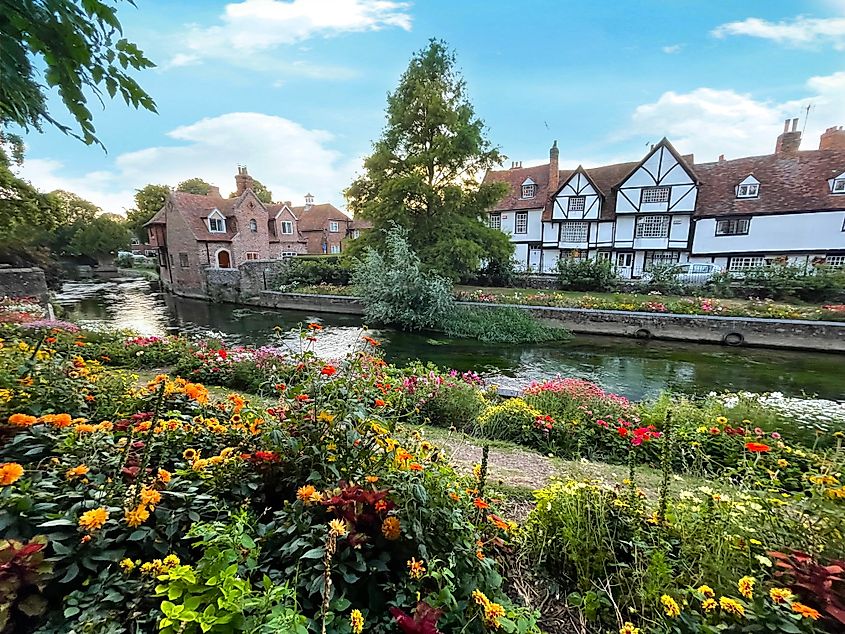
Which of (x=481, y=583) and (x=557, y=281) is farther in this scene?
(x=557, y=281)

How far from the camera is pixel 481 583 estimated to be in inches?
68.3

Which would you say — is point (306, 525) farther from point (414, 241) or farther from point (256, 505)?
point (414, 241)

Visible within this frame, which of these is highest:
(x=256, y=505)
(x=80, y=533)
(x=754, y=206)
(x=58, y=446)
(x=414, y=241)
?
(x=754, y=206)

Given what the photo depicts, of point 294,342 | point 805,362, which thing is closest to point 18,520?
point 294,342

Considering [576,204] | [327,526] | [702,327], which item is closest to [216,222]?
[576,204]

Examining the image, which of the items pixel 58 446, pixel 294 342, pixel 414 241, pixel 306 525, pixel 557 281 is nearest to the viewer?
pixel 306 525

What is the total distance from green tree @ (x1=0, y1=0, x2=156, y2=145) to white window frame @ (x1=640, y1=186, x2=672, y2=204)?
28.0 m

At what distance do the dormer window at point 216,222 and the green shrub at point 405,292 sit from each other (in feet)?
62.6

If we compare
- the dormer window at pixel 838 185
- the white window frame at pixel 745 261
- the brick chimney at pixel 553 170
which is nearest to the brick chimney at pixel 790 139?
the dormer window at pixel 838 185

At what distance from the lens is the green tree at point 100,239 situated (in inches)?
1764

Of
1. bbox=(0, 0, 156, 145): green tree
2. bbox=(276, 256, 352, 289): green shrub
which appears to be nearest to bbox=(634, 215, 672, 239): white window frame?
bbox=(276, 256, 352, 289): green shrub

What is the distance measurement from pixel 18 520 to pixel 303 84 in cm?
975

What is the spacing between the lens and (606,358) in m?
12.8

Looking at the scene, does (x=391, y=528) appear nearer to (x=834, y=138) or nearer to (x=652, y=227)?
(x=652, y=227)
